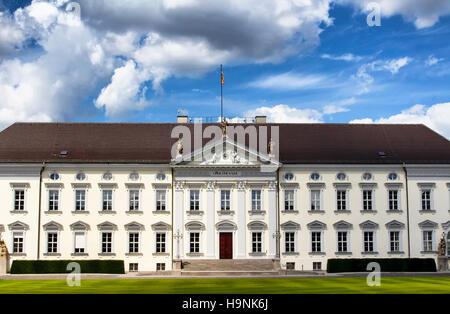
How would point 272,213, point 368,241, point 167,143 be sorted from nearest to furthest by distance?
point 272,213 → point 368,241 → point 167,143

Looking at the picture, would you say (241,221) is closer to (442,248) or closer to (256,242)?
(256,242)

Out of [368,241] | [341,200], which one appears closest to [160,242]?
[341,200]

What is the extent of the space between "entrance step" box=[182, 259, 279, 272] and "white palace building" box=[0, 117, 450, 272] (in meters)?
0.17

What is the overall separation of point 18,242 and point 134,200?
10639 mm

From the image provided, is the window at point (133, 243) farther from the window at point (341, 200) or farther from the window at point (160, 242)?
the window at point (341, 200)

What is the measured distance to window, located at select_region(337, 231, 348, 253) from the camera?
53000 millimetres

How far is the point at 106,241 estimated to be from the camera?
171ft

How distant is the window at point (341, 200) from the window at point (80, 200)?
22852 millimetres

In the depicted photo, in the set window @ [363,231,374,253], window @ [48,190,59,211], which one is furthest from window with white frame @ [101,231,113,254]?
window @ [363,231,374,253]

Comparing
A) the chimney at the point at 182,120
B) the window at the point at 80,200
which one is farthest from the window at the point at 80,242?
the chimney at the point at 182,120
